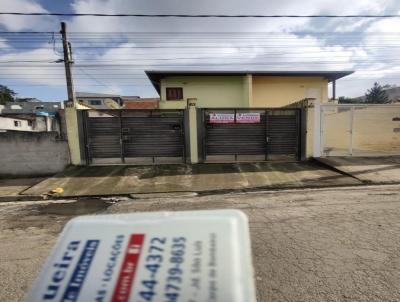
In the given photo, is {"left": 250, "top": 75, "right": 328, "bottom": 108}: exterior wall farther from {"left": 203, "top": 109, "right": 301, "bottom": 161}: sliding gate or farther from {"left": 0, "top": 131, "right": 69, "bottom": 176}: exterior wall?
{"left": 0, "top": 131, "right": 69, "bottom": 176}: exterior wall

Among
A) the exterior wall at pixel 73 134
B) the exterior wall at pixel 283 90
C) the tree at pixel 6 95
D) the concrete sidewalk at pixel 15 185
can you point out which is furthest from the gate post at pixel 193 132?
the tree at pixel 6 95

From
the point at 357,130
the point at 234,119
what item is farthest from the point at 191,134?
the point at 357,130

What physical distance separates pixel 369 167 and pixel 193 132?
643 cm

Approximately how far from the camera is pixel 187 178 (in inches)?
366

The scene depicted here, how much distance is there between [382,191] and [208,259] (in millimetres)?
7336

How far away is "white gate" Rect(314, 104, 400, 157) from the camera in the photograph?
470 inches

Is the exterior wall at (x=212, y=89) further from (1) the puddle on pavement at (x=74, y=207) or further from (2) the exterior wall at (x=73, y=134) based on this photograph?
(1) the puddle on pavement at (x=74, y=207)

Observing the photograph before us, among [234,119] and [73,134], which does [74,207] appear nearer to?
[73,134]

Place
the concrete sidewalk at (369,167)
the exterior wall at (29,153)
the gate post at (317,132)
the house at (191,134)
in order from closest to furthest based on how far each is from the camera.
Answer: the concrete sidewalk at (369,167)
the exterior wall at (29,153)
the house at (191,134)
the gate post at (317,132)

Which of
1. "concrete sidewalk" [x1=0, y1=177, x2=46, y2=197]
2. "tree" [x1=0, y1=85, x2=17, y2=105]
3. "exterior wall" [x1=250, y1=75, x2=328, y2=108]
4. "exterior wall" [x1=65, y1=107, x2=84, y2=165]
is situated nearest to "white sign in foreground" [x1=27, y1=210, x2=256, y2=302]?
"concrete sidewalk" [x1=0, y1=177, x2=46, y2=197]

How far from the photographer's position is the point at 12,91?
248 feet

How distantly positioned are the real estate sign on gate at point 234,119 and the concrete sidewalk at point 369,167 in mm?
2957

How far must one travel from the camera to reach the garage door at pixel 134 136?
11.3 m

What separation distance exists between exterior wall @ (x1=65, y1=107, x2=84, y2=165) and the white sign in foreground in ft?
34.5
